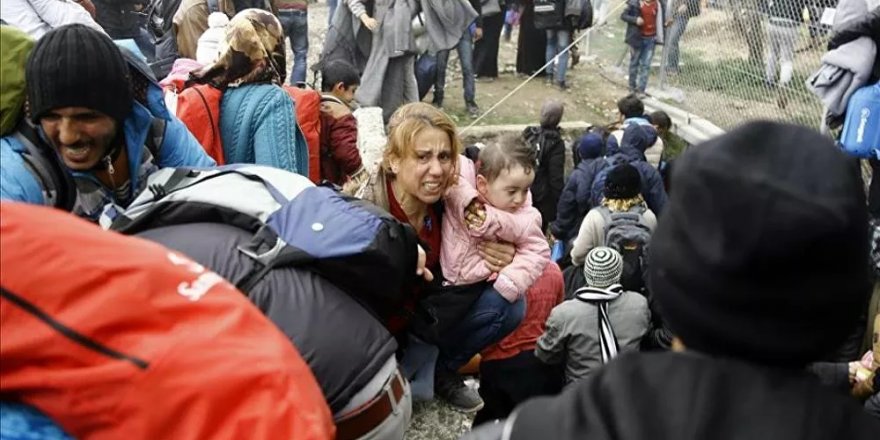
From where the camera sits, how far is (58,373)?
45.2 inches

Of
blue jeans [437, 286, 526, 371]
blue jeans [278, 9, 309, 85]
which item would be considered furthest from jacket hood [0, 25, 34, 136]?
blue jeans [278, 9, 309, 85]

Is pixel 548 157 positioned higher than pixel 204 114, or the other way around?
→ pixel 204 114

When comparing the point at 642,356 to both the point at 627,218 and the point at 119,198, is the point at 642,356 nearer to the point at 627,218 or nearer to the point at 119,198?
the point at 119,198

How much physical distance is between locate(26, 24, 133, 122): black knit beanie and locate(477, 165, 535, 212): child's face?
149cm

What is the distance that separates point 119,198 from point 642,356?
1.77m

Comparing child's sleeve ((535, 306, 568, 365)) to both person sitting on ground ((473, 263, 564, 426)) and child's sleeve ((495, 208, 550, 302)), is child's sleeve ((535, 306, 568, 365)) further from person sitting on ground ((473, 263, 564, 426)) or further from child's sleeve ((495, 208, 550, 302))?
child's sleeve ((495, 208, 550, 302))

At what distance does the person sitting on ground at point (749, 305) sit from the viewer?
3.65ft

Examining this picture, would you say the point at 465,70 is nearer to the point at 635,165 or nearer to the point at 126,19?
the point at 126,19

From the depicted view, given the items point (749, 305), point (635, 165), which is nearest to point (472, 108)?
point (635, 165)

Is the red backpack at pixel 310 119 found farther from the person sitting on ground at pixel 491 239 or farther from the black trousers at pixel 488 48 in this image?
the black trousers at pixel 488 48

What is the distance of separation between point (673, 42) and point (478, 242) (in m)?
7.81

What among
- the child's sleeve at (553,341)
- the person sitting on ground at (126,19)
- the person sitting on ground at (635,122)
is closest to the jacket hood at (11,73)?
the child's sleeve at (553,341)

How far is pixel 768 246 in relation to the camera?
111cm

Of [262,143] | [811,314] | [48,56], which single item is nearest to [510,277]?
[262,143]
